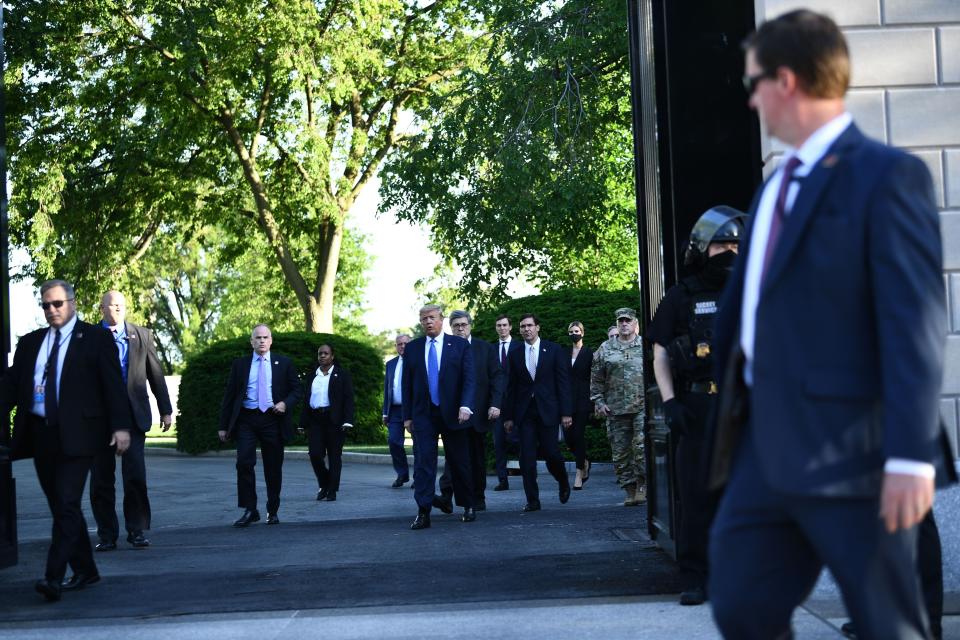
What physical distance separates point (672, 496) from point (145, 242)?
1042 inches

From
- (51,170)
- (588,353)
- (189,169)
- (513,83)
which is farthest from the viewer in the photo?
(189,169)

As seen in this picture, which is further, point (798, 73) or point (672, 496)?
point (672, 496)

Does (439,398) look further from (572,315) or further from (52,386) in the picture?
(572,315)

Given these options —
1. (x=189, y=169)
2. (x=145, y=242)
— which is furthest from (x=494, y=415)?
(x=145, y=242)

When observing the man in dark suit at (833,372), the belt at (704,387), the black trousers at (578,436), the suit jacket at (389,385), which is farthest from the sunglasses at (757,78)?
the suit jacket at (389,385)

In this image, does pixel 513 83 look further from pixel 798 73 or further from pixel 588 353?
pixel 798 73

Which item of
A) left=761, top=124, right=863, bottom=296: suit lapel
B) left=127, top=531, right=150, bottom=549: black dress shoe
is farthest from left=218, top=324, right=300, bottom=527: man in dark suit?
left=761, top=124, right=863, bottom=296: suit lapel

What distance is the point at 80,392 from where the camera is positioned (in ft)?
24.8

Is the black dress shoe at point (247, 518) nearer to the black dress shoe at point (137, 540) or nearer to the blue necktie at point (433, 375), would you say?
A: the black dress shoe at point (137, 540)

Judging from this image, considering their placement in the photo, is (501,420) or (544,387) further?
(501,420)

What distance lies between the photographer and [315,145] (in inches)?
1073

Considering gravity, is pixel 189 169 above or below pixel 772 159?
above

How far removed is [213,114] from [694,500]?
23.8 m

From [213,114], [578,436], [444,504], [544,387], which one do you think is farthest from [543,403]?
[213,114]
